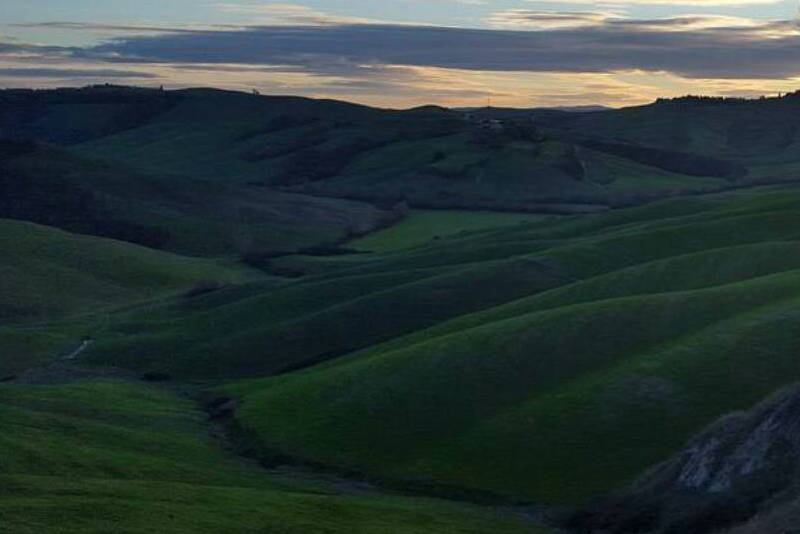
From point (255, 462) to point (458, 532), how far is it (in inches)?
828

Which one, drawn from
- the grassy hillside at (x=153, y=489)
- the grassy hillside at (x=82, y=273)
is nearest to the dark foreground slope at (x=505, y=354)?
the grassy hillside at (x=153, y=489)

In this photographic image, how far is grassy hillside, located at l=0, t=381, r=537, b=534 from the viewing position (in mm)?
46250

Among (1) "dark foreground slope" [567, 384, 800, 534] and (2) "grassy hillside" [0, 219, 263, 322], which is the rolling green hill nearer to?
(2) "grassy hillside" [0, 219, 263, 322]

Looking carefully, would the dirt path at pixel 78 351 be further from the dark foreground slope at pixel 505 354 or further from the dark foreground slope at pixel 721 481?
the dark foreground slope at pixel 721 481

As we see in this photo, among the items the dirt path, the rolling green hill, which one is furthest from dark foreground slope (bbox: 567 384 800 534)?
the dirt path

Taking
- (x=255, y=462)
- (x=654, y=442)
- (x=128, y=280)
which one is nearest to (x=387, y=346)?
(x=255, y=462)

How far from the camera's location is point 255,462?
71.1 m

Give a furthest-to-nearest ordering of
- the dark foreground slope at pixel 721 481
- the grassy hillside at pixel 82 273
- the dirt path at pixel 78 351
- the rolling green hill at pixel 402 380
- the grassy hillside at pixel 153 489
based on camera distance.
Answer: the grassy hillside at pixel 82 273
the dirt path at pixel 78 351
the rolling green hill at pixel 402 380
the dark foreground slope at pixel 721 481
the grassy hillside at pixel 153 489

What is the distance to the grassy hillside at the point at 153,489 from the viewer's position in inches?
1821

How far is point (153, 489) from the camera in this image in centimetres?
5181

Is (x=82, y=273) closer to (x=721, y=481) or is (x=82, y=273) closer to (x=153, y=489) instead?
(x=153, y=489)

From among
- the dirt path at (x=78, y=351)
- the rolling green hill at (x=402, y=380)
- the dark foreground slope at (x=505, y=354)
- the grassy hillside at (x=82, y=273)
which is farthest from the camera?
the grassy hillside at (x=82, y=273)

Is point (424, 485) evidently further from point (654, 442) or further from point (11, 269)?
point (11, 269)

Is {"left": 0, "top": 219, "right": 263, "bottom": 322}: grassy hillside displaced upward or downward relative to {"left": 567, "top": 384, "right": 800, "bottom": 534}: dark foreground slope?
downward
